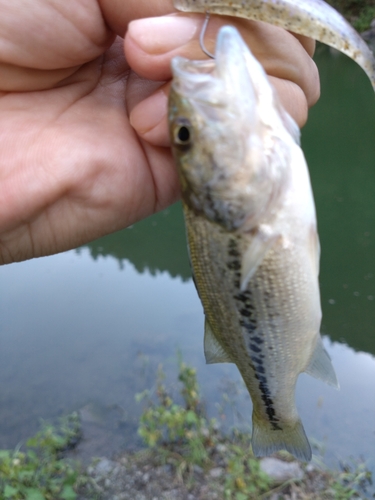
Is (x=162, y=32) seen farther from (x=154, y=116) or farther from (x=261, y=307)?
(x=261, y=307)

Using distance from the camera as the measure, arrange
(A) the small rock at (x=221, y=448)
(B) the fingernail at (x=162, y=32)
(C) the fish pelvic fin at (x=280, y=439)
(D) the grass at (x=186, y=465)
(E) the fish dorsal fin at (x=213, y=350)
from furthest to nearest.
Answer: (A) the small rock at (x=221, y=448)
(D) the grass at (x=186, y=465)
(C) the fish pelvic fin at (x=280, y=439)
(E) the fish dorsal fin at (x=213, y=350)
(B) the fingernail at (x=162, y=32)

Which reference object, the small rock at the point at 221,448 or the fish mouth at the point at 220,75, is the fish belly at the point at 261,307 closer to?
the fish mouth at the point at 220,75

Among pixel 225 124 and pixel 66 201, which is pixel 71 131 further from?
pixel 225 124

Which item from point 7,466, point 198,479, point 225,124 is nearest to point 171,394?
point 198,479

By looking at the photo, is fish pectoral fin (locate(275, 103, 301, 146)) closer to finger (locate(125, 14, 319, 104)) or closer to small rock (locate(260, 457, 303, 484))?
finger (locate(125, 14, 319, 104))

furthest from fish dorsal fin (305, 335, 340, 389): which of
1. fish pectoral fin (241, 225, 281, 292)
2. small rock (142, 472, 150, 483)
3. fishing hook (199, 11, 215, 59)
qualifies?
small rock (142, 472, 150, 483)

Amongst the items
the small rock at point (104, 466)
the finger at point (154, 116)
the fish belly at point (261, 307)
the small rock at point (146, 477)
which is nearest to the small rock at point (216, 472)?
the small rock at point (146, 477)
